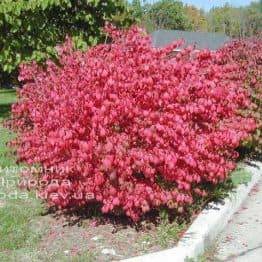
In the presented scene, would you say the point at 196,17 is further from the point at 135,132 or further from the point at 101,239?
the point at 101,239

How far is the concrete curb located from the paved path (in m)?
0.08

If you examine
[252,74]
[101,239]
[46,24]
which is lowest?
[101,239]

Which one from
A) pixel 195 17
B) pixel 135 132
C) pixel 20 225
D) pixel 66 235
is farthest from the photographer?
pixel 195 17

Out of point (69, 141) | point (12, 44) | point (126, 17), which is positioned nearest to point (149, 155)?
point (69, 141)

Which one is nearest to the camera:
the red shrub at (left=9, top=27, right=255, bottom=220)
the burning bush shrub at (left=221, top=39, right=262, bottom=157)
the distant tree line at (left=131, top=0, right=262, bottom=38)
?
the red shrub at (left=9, top=27, right=255, bottom=220)

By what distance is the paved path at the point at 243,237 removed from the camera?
5.48m

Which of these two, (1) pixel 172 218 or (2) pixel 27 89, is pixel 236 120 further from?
(2) pixel 27 89

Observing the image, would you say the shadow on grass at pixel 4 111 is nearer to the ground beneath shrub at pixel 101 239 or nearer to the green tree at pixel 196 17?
the ground beneath shrub at pixel 101 239

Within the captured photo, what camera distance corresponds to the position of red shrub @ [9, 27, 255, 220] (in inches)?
211

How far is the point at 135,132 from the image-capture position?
17.8 ft

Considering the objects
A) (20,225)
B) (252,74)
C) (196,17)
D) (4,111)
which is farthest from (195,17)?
(20,225)

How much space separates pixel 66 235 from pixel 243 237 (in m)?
1.85

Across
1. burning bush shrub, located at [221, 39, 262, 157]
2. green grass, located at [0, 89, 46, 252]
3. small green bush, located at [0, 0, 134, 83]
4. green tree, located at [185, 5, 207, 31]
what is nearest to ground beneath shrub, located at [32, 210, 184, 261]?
green grass, located at [0, 89, 46, 252]

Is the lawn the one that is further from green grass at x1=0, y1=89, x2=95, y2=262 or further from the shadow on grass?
the shadow on grass
